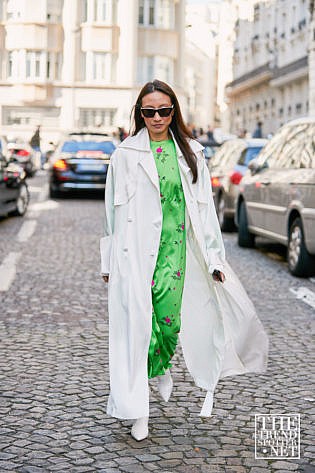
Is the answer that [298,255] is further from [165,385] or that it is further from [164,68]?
[164,68]

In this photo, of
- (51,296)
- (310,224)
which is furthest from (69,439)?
(310,224)

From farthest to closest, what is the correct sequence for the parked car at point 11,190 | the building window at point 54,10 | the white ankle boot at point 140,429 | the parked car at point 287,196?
the building window at point 54,10, the parked car at point 11,190, the parked car at point 287,196, the white ankle boot at point 140,429

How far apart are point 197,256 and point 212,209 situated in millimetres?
239

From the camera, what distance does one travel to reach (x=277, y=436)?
4965 mm

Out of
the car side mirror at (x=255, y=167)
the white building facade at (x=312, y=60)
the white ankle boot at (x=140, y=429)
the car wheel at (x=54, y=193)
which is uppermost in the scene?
the white building facade at (x=312, y=60)

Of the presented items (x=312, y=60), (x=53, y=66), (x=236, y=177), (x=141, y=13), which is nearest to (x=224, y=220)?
(x=236, y=177)

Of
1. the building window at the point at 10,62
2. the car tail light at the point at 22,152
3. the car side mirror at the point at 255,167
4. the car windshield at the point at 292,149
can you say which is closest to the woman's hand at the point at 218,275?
the car windshield at the point at 292,149

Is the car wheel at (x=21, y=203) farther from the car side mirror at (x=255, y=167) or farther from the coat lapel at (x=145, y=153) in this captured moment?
the coat lapel at (x=145, y=153)

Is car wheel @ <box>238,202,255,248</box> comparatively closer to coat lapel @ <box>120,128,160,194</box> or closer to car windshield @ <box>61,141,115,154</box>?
coat lapel @ <box>120,128,160,194</box>

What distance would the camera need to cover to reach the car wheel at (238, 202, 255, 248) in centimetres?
1406

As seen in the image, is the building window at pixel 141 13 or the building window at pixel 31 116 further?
the building window at pixel 141 13

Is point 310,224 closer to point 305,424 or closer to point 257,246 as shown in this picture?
point 257,246

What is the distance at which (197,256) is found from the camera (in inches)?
197

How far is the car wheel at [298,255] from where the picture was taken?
35.8 ft
